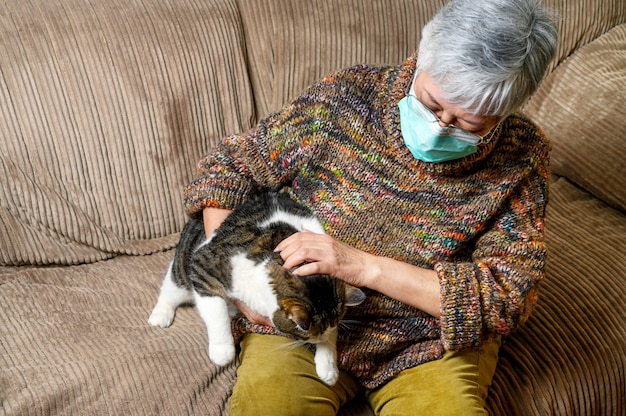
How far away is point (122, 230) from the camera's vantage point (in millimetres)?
1647

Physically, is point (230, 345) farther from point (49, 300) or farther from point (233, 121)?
point (233, 121)

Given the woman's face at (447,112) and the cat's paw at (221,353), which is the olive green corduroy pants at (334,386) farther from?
the woman's face at (447,112)

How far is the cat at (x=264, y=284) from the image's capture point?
1.16 meters

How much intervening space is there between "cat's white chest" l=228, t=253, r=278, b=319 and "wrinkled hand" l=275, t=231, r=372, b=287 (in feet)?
0.20

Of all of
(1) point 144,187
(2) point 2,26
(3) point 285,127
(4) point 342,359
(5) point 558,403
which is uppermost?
(2) point 2,26

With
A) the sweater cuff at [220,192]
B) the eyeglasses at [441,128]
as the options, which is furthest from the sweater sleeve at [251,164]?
the eyeglasses at [441,128]

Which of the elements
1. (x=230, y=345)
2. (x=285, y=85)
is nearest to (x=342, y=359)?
(x=230, y=345)

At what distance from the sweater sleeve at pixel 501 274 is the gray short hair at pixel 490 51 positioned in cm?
24

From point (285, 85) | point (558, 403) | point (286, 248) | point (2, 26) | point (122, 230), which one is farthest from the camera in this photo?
point (285, 85)

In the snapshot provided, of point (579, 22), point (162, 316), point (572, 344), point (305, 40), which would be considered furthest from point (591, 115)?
point (162, 316)

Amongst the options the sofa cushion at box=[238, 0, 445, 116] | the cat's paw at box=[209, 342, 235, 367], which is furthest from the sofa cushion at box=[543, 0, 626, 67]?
the cat's paw at box=[209, 342, 235, 367]

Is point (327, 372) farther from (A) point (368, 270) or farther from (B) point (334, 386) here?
(A) point (368, 270)

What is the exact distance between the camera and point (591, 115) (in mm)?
1866

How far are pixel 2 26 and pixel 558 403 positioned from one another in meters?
1.61
